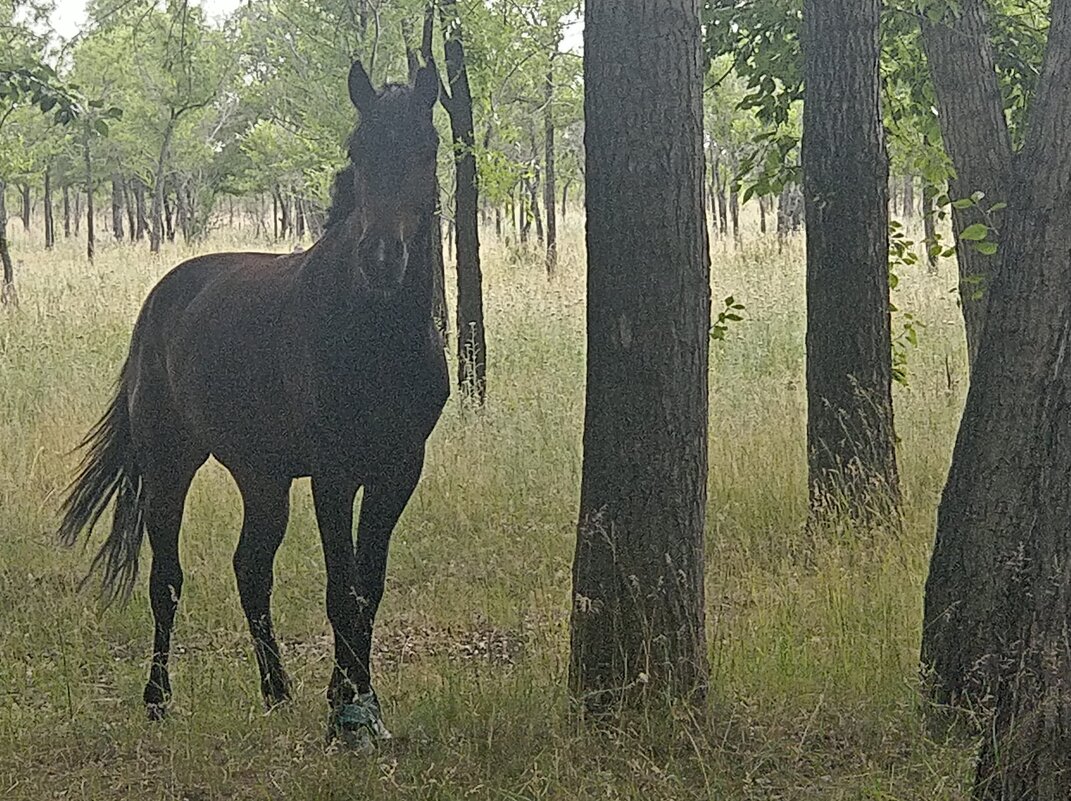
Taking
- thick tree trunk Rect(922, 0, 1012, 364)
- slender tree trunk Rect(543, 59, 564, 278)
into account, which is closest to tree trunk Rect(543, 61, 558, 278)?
slender tree trunk Rect(543, 59, 564, 278)

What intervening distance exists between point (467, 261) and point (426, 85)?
613 cm

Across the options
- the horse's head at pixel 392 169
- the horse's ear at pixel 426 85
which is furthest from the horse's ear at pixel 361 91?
the horse's ear at pixel 426 85

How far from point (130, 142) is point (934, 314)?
2383 centimetres

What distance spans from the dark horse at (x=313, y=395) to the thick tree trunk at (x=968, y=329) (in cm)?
189

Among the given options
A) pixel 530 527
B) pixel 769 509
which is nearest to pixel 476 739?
pixel 530 527

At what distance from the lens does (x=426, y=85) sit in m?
4.11

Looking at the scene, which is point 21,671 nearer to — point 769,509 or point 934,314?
point 769,509

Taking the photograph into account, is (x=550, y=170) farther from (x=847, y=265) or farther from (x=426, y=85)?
(x=426, y=85)

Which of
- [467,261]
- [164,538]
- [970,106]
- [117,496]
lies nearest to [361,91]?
[164,538]

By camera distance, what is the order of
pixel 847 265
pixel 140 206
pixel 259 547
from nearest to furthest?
pixel 259 547 < pixel 847 265 < pixel 140 206

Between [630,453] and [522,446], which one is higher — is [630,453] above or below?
above

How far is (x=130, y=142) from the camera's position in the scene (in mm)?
31500

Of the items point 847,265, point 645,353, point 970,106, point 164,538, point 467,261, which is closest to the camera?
point 645,353

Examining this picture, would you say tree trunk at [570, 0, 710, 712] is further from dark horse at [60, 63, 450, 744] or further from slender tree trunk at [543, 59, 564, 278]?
slender tree trunk at [543, 59, 564, 278]
